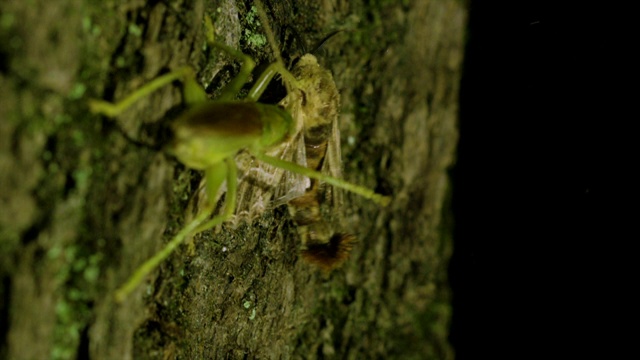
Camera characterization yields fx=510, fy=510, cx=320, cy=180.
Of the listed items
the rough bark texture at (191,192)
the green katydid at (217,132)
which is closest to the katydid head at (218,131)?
the green katydid at (217,132)

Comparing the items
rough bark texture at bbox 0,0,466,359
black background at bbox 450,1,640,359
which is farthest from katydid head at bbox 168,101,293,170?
black background at bbox 450,1,640,359

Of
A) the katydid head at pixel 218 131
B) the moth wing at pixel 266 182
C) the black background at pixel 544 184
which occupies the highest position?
the katydid head at pixel 218 131

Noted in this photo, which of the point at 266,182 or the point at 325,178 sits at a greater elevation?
the point at 266,182

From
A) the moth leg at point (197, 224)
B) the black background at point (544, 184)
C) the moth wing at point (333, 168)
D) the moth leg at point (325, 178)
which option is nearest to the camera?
the moth leg at point (197, 224)

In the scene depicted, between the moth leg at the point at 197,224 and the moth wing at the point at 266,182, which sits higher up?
the moth leg at the point at 197,224

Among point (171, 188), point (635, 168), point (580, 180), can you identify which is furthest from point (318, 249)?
point (635, 168)

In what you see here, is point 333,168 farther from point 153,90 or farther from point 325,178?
point 153,90

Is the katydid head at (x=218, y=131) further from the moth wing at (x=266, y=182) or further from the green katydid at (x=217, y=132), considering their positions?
the moth wing at (x=266, y=182)

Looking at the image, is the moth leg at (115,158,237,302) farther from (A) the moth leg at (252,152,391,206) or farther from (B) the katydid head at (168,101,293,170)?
(A) the moth leg at (252,152,391,206)

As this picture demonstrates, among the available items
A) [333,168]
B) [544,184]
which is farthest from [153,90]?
[544,184]
